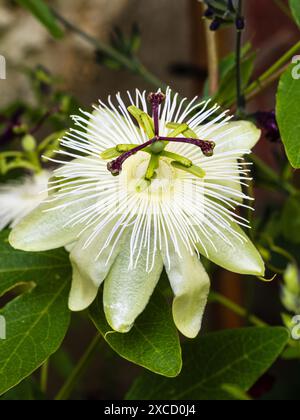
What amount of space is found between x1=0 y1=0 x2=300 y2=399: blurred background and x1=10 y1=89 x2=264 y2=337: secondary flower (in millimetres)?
994

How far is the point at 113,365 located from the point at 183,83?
796 mm

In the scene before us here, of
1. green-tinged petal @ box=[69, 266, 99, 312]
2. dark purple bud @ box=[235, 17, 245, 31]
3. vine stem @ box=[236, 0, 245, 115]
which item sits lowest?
green-tinged petal @ box=[69, 266, 99, 312]

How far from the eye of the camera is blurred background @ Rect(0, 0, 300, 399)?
1721 millimetres

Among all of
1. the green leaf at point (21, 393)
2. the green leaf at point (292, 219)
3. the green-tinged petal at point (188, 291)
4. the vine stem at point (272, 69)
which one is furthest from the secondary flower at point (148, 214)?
the green leaf at point (292, 219)

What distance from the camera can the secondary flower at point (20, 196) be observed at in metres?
0.91

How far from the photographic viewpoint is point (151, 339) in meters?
0.68

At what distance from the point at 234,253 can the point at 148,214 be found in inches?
3.9

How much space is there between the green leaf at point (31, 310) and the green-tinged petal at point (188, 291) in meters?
0.13

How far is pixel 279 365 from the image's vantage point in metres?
1.68

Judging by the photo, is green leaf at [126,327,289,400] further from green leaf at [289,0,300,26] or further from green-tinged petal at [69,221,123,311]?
green leaf at [289,0,300,26]

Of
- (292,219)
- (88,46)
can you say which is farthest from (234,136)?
(88,46)

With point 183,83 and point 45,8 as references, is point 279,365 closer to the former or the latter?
point 183,83

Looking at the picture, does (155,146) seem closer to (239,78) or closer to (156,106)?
(156,106)

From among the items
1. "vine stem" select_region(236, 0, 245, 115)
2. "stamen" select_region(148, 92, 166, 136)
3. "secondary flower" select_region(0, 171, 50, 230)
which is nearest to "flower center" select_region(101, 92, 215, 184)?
"stamen" select_region(148, 92, 166, 136)
